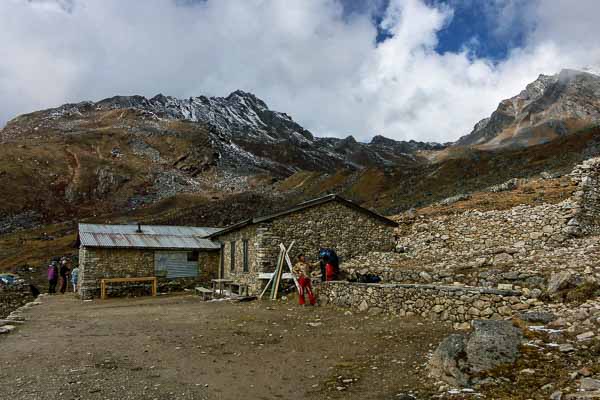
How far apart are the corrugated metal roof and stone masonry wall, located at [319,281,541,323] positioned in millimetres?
12775

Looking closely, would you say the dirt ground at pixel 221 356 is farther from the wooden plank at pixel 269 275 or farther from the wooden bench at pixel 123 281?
the wooden bench at pixel 123 281

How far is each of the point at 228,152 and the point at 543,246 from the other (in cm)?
10320

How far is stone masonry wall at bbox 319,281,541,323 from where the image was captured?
10922 millimetres

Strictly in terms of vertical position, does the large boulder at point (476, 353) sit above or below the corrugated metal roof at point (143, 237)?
below

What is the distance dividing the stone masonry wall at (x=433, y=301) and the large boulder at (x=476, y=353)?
2.61 metres

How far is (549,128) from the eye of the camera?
500 feet

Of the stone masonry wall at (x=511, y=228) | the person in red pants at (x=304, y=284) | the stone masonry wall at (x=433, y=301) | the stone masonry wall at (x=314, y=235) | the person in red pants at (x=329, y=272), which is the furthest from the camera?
the stone masonry wall at (x=314, y=235)

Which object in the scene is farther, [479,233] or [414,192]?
[414,192]

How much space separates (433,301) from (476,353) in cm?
495

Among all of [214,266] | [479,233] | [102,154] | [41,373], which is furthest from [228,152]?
[41,373]

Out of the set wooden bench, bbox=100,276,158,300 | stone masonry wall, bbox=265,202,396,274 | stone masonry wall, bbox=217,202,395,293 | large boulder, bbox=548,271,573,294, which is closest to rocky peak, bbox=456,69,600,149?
stone masonry wall, bbox=265,202,396,274

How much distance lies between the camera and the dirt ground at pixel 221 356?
25.0 feet

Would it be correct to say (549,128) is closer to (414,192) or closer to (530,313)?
(414,192)

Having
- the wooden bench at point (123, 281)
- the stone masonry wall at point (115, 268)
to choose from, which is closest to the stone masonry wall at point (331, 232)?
the wooden bench at point (123, 281)
